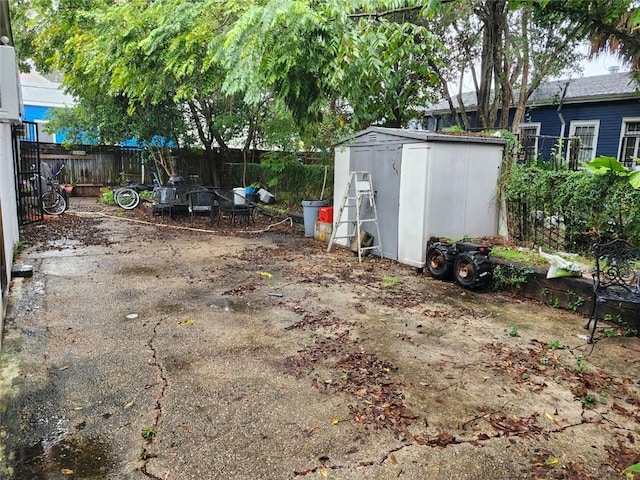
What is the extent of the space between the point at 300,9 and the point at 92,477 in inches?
122

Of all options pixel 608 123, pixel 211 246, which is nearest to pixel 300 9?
pixel 211 246

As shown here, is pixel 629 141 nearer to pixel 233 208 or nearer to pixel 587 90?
pixel 587 90

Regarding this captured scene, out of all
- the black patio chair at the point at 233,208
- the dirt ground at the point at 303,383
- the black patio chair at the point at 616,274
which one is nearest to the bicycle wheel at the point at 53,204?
the black patio chair at the point at 233,208

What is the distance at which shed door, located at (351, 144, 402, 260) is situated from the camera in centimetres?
679

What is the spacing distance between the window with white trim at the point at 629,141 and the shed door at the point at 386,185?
855 cm

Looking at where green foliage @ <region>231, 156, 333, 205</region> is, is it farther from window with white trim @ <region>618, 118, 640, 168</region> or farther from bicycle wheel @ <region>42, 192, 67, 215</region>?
window with white trim @ <region>618, 118, 640, 168</region>

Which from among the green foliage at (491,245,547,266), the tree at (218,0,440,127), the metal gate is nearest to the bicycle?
the metal gate

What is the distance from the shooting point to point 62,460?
7.27ft

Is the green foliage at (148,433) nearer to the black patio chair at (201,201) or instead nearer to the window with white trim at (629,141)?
the black patio chair at (201,201)

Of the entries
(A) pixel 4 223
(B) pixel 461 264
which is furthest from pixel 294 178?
(A) pixel 4 223

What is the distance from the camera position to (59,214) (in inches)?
417

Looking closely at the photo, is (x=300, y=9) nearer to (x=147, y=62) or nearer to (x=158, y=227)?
(x=147, y=62)

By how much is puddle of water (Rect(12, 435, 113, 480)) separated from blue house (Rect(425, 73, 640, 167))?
11.3 m

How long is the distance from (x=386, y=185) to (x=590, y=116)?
30.1 ft
